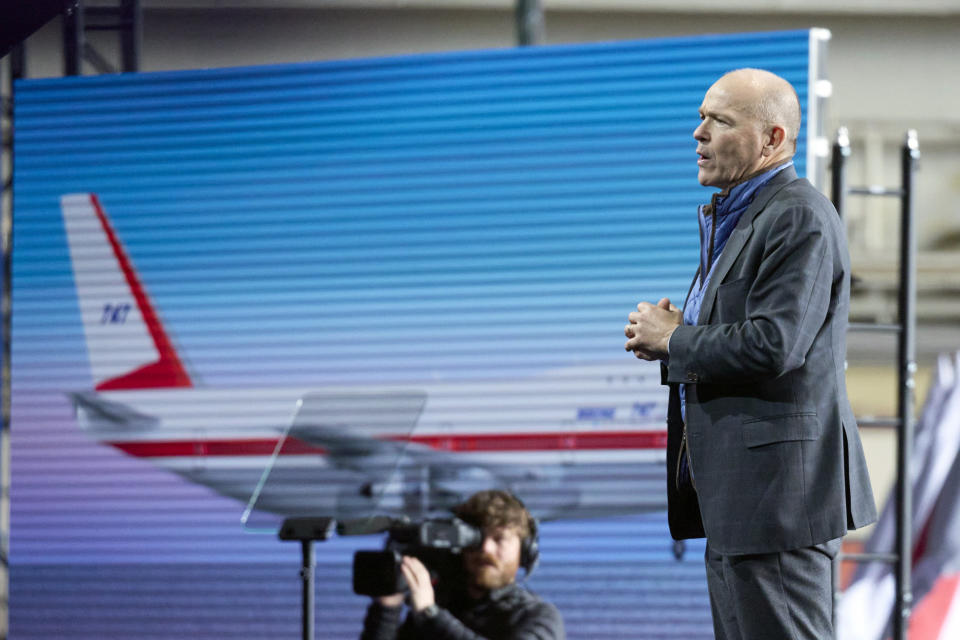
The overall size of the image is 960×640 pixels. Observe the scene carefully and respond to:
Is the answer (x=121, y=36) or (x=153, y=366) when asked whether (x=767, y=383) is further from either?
(x=121, y=36)

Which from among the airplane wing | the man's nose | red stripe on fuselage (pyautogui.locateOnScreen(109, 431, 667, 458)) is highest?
the airplane wing

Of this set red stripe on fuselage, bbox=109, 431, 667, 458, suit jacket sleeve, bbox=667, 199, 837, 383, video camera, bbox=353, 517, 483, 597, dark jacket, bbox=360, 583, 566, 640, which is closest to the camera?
suit jacket sleeve, bbox=667, 199, 837, 383

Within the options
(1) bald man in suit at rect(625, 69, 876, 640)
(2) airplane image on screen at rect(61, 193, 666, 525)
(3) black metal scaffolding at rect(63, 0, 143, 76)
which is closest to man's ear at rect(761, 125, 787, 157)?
(1) bald man in suit at rect(625, 69, 876, 640)

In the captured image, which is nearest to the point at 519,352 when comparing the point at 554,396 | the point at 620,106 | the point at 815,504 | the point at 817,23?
the point at 554,396

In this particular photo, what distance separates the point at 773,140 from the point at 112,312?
3.43 m

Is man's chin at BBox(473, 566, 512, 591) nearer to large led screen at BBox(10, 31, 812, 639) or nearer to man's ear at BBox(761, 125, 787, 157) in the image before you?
large led screen at BBox(10, 31, 812, 639)

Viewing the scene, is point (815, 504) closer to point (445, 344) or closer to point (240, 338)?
point (445, 344)

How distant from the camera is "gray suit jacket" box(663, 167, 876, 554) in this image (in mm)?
1673

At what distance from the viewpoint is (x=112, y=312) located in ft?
15.0

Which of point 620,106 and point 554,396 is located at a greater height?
point 620,106

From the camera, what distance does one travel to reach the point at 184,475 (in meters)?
4.40

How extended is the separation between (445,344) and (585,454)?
0.67 metres

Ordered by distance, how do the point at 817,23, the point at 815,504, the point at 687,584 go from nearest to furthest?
the point at 815,504, the point at 687,584, the point at 817,23

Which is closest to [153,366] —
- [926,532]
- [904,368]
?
[904,368]
